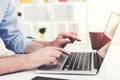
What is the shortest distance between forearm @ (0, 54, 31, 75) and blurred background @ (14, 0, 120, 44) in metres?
2.72

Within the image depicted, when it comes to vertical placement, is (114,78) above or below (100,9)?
above

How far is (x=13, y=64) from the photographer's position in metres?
0.89

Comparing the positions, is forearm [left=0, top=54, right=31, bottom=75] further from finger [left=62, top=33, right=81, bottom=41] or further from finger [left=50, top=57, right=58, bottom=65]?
finger [left=62, top=33, right=81, bottom=41]

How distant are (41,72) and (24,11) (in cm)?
297

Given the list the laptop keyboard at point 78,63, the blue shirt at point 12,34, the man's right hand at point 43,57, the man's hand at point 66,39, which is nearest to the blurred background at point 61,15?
the blue shirt at point 12,34

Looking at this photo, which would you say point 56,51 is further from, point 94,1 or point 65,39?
point 94,1

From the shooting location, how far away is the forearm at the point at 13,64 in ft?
2.90

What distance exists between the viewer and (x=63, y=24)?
3693 millimetres

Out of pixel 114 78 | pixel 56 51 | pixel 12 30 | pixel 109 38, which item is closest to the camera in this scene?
pixel 114 78

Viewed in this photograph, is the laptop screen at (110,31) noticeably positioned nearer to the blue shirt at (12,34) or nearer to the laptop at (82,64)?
the laptop at (82,64)

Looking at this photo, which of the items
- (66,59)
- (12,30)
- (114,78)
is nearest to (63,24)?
(12,30)

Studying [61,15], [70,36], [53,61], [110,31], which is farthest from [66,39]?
[61,15]

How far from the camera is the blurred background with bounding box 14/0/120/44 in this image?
3.65m

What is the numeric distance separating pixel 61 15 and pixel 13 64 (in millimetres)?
2849
